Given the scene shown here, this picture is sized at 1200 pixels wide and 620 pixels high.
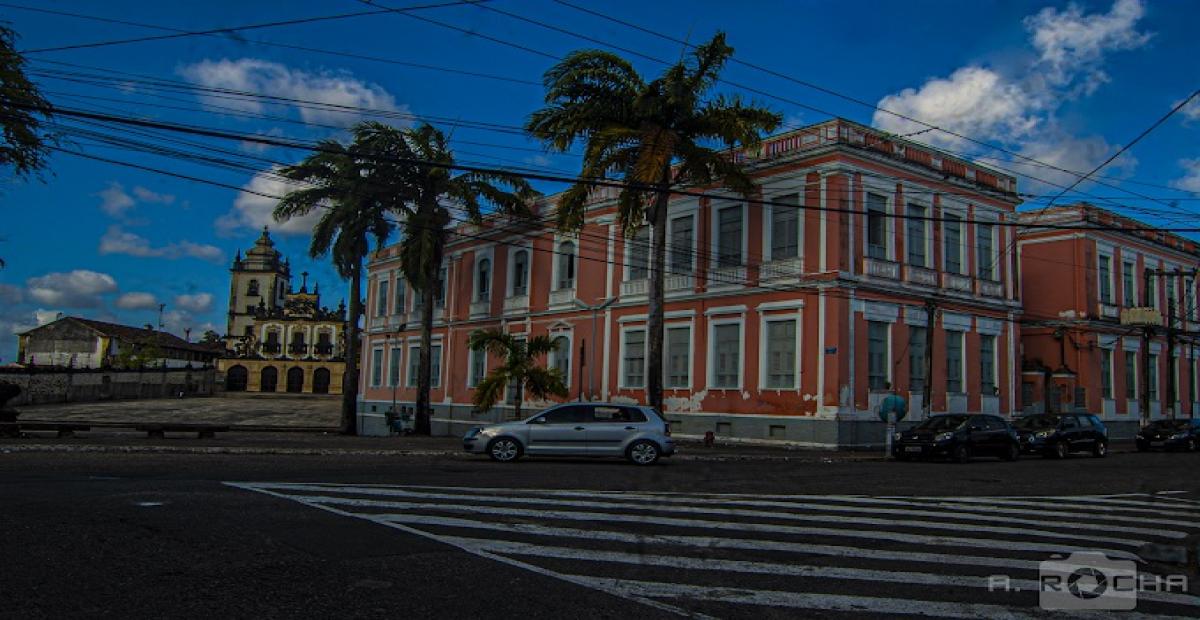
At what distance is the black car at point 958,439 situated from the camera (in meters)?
23.0

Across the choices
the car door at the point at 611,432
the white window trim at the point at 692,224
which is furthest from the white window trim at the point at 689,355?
the car door at the point at 611,432

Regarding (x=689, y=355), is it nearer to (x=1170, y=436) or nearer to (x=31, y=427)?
(x=1170, y=436)

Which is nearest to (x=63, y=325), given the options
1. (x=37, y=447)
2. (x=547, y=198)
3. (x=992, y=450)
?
(x=547, y=198)

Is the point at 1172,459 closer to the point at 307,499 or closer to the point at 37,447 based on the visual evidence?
the point at 307,499

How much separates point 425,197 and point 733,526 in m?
25.8

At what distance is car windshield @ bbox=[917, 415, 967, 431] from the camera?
76.9 feet

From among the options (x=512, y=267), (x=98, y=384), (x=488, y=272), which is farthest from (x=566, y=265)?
(x=98, y=384)

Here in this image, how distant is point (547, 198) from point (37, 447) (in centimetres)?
2412

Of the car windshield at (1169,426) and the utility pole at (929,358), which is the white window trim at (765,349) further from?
the car windshield at (1169,426)

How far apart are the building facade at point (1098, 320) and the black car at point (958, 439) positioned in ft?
38.5

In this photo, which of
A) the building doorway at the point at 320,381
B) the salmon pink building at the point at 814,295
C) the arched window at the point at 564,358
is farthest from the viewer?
the building doorway at the point at 320,381

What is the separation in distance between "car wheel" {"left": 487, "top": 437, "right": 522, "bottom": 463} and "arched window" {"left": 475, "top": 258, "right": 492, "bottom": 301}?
2416cm

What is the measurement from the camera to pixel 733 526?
9.48 metres

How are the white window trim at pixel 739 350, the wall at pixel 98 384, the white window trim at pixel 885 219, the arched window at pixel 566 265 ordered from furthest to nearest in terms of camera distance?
the wall at pixel 98 384
the arched window at pixel 566 265
the white window trim at pixel 739 350
the white window trim at pixel 885 219
